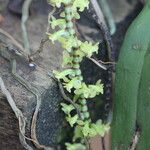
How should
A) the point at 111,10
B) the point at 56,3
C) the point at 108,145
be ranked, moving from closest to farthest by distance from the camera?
the point at 56,3, the point at 108,145, the point at 111,10

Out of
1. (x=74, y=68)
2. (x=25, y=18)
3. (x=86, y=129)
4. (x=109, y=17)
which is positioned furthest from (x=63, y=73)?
(x=109, y=17)

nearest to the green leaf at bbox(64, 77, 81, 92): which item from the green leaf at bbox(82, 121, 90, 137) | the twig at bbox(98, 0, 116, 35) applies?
the green leaf at bbox(82, 121, 90, 137)

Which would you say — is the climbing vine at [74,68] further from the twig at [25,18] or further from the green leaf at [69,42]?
the twig at [25,18]

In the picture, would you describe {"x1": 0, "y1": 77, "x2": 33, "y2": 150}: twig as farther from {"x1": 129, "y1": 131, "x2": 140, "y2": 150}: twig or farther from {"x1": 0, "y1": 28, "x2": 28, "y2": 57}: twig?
{"x1": 129, "y1": 131, "x2": 140, "y2": 150}: twig

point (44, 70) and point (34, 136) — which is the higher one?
point (44, 70)

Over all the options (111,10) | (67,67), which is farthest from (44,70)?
(111,10)

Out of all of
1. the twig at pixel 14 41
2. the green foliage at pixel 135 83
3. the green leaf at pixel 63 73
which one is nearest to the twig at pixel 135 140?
the green foliage at pixel 135 83

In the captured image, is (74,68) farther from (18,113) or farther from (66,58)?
(18,113)

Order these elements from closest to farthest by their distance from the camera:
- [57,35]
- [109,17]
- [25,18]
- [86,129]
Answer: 1. [57,35]
2. [86,129]
3. [25,18]
4. [109,17]

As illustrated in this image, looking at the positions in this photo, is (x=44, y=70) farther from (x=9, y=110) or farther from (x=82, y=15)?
(x=82, y=15)
